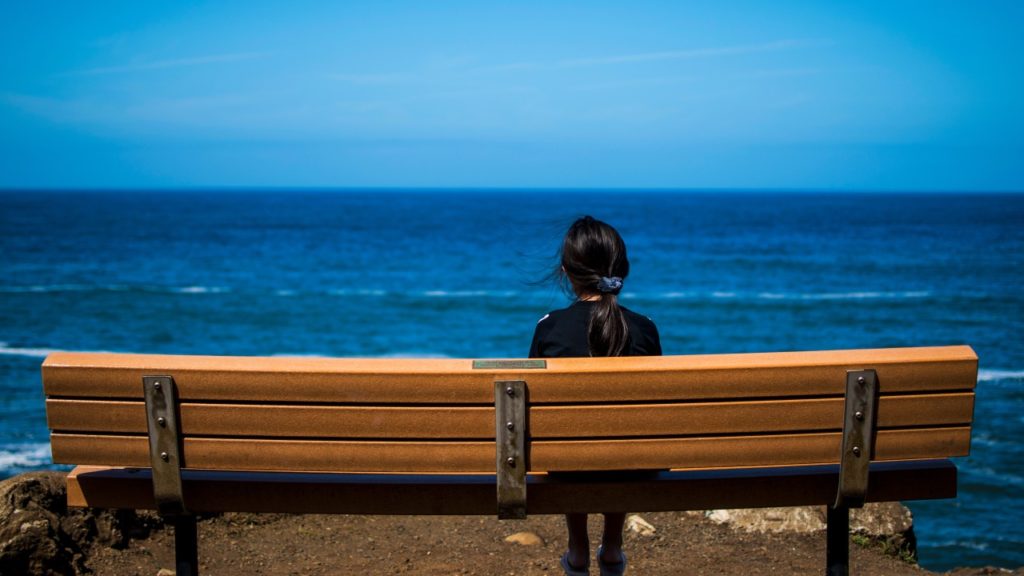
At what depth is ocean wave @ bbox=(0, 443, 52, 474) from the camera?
8.96 meters

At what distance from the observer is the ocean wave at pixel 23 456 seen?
8957mm

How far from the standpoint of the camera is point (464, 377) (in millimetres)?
2594

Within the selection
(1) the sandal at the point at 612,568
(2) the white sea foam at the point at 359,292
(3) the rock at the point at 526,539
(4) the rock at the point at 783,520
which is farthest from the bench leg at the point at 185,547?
(2) the white sea foam at the point at 359,292

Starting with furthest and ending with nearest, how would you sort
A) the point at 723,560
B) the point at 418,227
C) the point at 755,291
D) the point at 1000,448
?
the point at 418,227
the point at 755,291
the point at 1000,448
the point at 723,560

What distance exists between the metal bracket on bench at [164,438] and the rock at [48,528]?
1.57 m

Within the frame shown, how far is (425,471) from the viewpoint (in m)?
2.71

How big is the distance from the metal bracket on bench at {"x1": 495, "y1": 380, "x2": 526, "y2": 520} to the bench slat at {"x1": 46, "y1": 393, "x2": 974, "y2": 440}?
0.04 meters

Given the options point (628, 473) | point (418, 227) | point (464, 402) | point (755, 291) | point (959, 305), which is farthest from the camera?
point (418, 227)

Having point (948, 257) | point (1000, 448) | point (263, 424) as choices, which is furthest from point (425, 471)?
point (948, 257)

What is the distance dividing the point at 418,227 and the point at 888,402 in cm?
6606

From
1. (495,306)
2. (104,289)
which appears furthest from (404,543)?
(104,289)

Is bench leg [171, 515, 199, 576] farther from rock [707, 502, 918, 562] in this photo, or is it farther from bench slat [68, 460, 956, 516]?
rock [707, 502, 918, 562]

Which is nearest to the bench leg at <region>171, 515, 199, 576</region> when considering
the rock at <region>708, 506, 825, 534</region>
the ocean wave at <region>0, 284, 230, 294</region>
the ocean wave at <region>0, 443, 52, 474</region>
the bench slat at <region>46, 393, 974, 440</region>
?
the bench slat at <region>46, 393, 974, 440</region>

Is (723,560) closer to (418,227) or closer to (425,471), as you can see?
(425,471)
